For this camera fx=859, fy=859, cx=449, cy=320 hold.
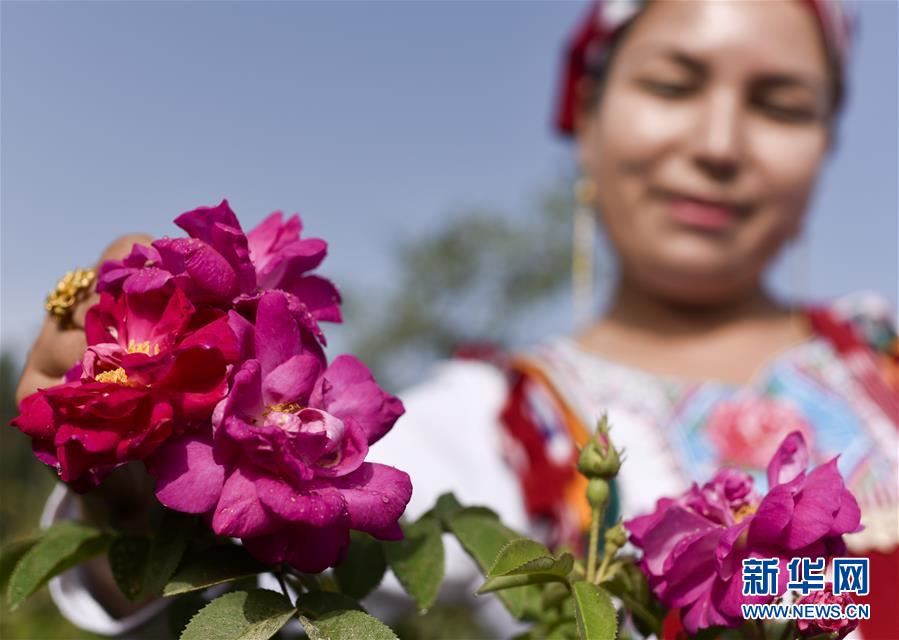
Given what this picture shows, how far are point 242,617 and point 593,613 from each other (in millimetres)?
176

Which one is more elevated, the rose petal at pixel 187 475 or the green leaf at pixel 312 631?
the rose petal at pixel 187 475

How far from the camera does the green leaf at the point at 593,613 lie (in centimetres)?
42

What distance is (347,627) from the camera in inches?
17.0

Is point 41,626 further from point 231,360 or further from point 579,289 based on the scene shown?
point 231,360

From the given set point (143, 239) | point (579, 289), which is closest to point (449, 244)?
point (579, 289)

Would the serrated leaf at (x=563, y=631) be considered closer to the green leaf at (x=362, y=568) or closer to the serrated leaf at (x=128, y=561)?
the green leaf at (x=362, y=568)

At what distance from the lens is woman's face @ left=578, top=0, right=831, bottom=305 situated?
134cm

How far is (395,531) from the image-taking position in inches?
16.8

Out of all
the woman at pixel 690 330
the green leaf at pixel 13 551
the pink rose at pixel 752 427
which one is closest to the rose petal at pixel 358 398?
the green leaf at pixel 13 551

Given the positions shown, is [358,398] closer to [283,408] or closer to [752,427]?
[283,408]

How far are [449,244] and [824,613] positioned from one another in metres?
8.97

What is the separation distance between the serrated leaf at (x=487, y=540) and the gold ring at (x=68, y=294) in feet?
0.95

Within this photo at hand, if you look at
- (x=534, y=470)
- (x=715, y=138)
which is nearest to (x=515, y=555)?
(x=534, y=470)

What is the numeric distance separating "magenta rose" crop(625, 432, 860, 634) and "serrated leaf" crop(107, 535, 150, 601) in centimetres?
30
